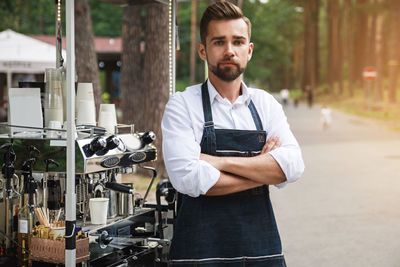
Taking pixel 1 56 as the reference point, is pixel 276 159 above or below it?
below

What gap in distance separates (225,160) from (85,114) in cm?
169

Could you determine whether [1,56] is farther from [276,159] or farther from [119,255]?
[276,159]

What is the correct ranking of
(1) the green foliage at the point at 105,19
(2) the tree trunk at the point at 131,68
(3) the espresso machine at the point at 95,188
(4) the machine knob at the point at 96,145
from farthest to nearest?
(1) the green foliage at the point at 105,19 < (2) the tree trunk at the point at 131,68 < (3) the espresso machine at the point at 95,188 < (4) the machine knob at the point at 96,145

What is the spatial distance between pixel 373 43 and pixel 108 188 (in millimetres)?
42467

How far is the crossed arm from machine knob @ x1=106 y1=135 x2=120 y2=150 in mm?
1033

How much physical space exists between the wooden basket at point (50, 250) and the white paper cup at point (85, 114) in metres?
0.87

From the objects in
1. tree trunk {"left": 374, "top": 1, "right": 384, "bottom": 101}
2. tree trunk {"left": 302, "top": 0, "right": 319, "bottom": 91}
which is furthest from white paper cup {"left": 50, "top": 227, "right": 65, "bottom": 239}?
tree trunk {"left": 302, "top": 0, "right": 319, "bottom": 91}

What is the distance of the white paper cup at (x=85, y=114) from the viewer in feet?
13.7

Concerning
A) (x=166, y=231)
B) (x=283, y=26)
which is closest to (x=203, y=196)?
(x=166, y=231)

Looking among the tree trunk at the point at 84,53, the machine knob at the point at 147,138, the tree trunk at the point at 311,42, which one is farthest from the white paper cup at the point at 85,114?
the tree trunk at the point at 311,42

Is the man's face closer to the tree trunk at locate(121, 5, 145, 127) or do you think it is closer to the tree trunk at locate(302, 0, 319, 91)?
the tree trunk at locate(121, 5, 145, 127)

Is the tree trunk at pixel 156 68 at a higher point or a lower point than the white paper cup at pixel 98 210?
higher

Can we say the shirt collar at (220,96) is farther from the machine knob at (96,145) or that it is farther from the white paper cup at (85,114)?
the white paper cup at (85,114)

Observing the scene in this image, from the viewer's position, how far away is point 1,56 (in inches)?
575
